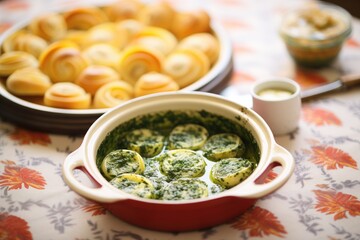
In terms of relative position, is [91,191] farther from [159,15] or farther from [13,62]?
[159,15]

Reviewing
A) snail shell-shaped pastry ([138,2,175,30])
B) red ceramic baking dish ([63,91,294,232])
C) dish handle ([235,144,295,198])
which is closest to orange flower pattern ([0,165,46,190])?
red ceramic baking dish ([63,91,294,232])

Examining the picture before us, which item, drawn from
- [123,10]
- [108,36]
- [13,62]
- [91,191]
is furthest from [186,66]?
[91,191]

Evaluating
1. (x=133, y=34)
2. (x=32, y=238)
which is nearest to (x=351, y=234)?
(x=32, y=238)

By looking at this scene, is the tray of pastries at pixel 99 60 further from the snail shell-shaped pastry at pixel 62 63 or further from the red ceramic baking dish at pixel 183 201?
the red ceramic baking dish at pixel 183 201

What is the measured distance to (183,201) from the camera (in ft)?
3.18

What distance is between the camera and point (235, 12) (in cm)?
216

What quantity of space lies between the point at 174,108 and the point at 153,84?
0.58 ft

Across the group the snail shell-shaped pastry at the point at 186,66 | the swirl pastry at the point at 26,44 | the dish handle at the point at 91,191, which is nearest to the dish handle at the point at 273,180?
the dish handle at the point at 91,191

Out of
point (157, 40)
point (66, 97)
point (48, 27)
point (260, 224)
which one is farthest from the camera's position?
point (48, 27)

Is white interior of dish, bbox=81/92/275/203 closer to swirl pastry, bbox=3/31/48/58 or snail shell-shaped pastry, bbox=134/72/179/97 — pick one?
snail shell-shaped pastry, bbox=134/72/179/97

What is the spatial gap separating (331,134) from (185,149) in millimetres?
478

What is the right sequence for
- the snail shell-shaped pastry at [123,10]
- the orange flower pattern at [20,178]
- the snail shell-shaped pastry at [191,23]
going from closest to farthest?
the orange flower pattern at [20,178]
the snail shell-shaped pastry at [191,23]
the snail shell-shaped pastry at [123,10]

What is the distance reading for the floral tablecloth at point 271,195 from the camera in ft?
3.59

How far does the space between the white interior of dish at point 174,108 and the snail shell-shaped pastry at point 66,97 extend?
0.77ft
